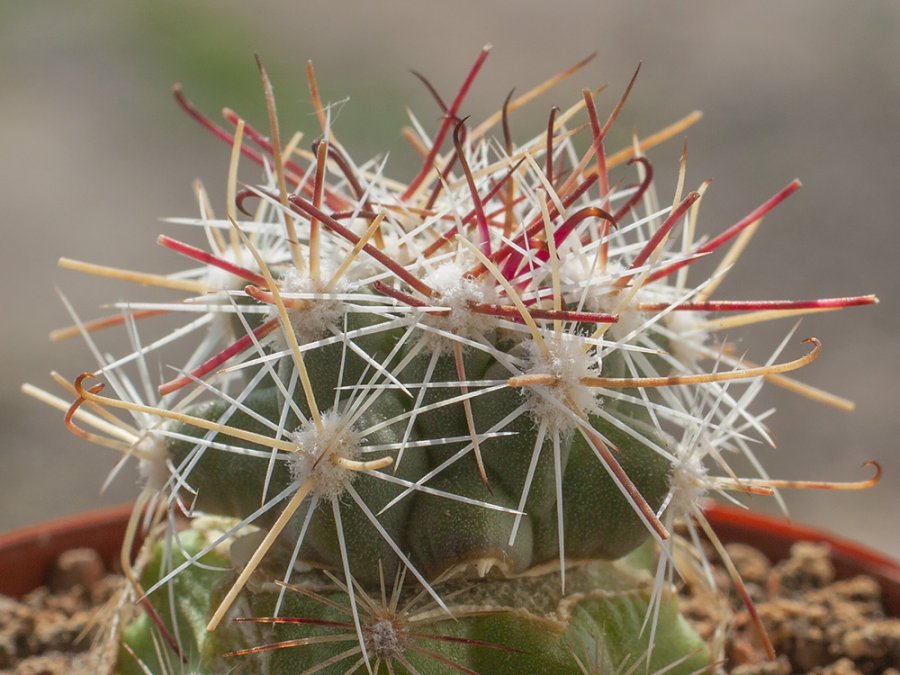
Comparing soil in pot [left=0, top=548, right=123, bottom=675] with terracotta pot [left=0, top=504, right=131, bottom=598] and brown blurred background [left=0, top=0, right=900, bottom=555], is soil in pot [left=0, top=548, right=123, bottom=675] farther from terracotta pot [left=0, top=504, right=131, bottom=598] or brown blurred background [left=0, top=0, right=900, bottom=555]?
brown blurred background [left=0, top=0, right=900, bottom=555]

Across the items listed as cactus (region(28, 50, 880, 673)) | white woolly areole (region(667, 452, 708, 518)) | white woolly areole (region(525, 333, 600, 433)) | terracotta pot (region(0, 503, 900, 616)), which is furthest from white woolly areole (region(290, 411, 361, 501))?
terracotta pot (region(0, 503, 900, 616))

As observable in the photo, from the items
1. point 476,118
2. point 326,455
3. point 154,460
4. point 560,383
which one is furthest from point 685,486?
point 476,118

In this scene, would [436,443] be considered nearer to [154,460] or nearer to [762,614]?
[154,460]

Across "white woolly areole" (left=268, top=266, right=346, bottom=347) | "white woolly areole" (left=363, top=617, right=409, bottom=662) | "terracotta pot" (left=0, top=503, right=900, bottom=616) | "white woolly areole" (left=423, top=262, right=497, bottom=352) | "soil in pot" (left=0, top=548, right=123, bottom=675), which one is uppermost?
"white woolly areole" (left=423, top=262, right=497, bottom=352)

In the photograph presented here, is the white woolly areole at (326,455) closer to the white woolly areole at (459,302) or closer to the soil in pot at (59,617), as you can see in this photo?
the white woolly areole at (459,302)

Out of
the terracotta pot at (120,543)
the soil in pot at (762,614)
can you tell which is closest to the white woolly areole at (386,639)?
Result: the soil in pot at (762,614)

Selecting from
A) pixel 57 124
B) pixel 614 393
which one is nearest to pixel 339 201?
pixel 614 393

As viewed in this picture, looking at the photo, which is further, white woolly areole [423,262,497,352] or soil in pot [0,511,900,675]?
soil in pot [0,511,900,675]
